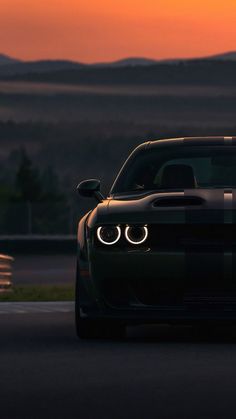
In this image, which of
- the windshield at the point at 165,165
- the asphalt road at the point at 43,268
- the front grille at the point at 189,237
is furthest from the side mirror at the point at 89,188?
the asphalt road at the point at 43,268

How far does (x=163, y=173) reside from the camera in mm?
12305

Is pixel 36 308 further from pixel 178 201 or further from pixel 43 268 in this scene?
pixel 43 268

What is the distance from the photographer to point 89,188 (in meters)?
12.5

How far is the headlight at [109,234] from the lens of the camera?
11.0m

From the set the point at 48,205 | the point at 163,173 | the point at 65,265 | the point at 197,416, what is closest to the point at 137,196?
the point at 163,173

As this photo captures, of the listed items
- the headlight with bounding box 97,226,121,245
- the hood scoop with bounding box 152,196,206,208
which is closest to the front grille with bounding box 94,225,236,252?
the headlight with bounding box 97,226,121,245

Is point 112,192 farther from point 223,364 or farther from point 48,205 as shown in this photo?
point 48,205

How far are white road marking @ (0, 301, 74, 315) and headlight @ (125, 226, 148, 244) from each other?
141 inches

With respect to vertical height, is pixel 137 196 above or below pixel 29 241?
above

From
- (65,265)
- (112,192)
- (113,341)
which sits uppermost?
(112,192)

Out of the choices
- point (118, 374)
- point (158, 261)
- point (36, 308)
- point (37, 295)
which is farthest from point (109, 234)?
point (37, 295)

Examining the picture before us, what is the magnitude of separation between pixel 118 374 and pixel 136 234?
1949mm

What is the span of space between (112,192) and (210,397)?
4.61 meters

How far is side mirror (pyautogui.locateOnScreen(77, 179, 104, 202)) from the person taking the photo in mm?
Result: 12539
